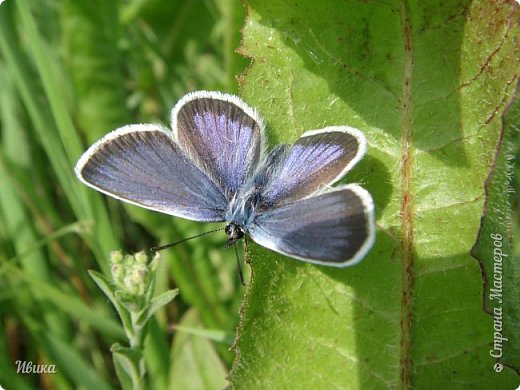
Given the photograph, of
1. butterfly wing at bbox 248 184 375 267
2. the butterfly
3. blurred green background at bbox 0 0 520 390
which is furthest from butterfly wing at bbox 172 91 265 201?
blurred green background at bbox 0 0 520 390

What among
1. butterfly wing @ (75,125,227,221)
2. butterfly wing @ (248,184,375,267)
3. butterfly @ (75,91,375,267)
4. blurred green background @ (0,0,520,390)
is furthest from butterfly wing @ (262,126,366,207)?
blurred green background @ (0,0,520,390)

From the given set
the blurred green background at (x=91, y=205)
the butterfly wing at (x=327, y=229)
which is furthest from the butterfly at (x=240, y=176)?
the blurred green background at (x=91, y=205)

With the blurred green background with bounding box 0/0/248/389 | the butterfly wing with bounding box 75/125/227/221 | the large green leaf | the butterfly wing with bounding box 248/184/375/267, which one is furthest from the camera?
the blurred green background with bounding box 0/0/248/389

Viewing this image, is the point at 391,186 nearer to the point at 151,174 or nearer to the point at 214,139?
the point at 214,139

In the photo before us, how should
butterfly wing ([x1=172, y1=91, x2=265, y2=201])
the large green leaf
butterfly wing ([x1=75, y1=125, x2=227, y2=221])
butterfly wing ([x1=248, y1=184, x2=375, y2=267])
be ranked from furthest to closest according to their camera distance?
butterfly wing ([x1=172, y1=91, x2=265, y2=201]) → butterfly wing ([x1=75, y1=125, x2=227, y2=221]) → the large green leaf → butterfly wing ([x1=248, y1=184, x2=375, y2=267])

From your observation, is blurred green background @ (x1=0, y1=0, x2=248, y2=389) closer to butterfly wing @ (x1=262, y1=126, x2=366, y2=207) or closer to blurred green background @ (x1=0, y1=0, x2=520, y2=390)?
blurred green background @ (x1=0, y1=0, x2=520, y2=390)

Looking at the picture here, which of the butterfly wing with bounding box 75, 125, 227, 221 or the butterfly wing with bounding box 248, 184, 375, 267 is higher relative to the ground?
the butterfly wing with bounding box 75, 125, 227, 221

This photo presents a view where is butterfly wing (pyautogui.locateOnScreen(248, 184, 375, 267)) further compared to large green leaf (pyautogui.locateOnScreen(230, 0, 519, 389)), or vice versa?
large green leaf (pyautogui.locateOnScreen(230, 0, 519, 389))
